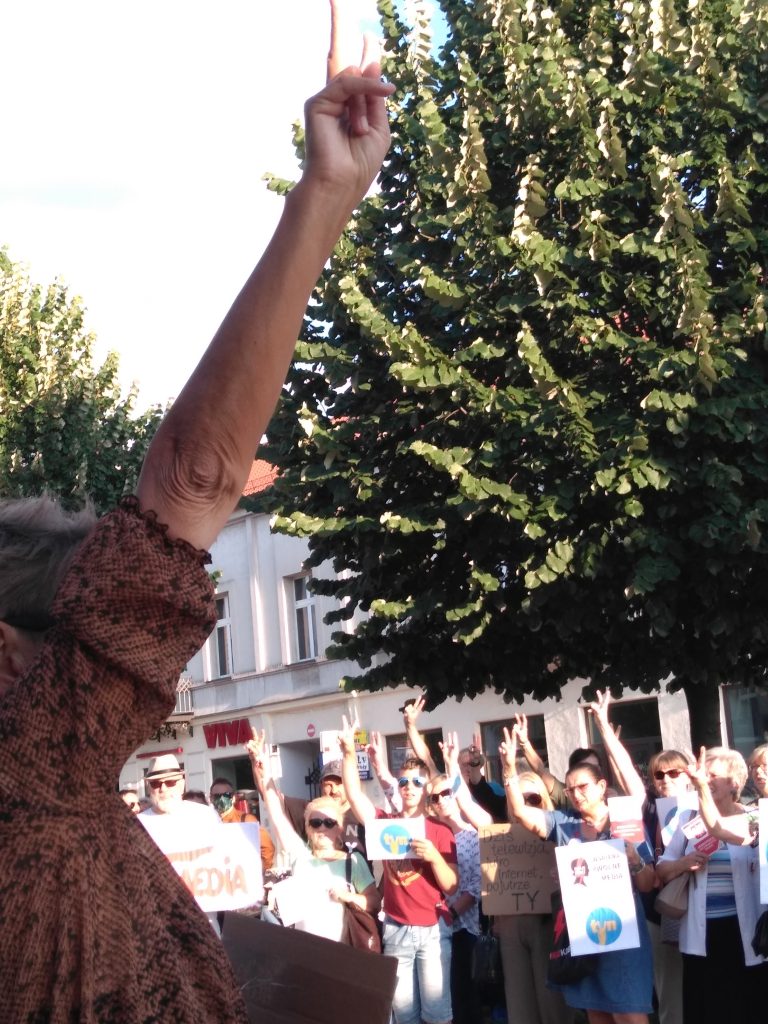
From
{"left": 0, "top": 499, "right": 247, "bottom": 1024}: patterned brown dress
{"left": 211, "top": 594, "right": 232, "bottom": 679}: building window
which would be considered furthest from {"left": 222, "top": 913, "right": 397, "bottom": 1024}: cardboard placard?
{"left": 211, "top": 594, "right": 232, "bottom": 679}: building window

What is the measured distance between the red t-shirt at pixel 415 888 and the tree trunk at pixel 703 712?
3.35 m

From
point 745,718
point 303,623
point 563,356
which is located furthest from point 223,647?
point 563,356

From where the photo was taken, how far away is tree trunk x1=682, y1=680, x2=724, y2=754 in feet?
38.2

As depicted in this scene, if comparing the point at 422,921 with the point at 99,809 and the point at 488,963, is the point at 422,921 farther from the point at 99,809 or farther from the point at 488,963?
the point at 99,809

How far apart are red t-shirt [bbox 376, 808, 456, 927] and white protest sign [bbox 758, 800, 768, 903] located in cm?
252

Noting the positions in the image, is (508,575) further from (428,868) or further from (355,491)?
(428,868)

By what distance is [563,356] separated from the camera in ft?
35.4

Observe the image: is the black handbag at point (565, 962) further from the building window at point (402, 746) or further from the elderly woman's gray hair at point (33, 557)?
the building window at point (402, 746)

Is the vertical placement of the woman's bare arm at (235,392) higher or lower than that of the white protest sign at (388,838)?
higher

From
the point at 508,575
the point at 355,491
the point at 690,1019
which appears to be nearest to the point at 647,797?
the point at 690,1019

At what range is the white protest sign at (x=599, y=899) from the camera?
25.5 feet

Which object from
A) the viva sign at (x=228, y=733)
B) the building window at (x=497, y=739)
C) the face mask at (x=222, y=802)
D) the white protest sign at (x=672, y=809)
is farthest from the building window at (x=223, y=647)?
the white protest sign at (x=672, y=809)

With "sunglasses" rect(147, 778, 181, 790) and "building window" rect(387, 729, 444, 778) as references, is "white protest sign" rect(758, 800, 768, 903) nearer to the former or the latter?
"sunglasses" rect(147, 778, 181, 790)

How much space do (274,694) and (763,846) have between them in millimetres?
25564
